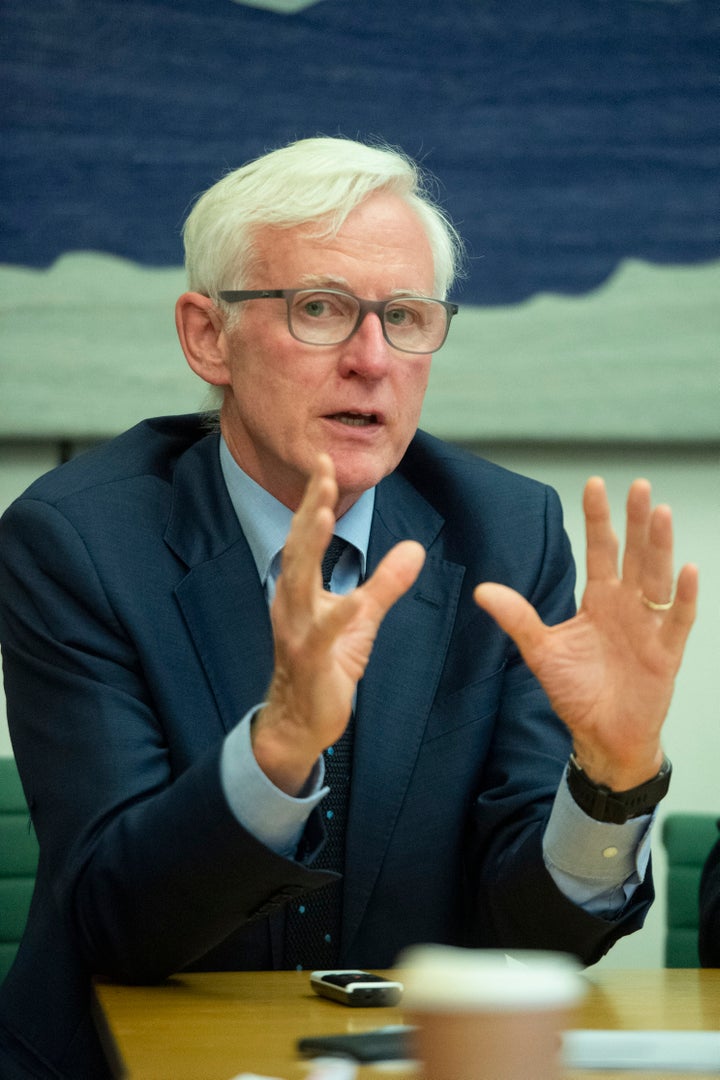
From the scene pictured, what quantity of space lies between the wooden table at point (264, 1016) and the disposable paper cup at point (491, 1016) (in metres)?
0.29

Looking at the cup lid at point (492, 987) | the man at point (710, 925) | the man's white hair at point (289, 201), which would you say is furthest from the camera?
the man's white hair at point (289, 201)

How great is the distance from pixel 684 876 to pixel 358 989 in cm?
105

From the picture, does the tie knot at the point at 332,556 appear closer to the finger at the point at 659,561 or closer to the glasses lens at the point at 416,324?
the glasses lens at the point at 416,324

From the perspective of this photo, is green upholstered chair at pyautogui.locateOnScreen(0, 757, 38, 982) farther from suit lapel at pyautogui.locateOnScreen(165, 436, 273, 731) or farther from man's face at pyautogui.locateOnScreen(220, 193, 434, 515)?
man's face at pyautogui.locateOnScreen(220, 193, 434, 515)

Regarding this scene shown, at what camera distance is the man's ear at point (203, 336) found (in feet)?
5.74

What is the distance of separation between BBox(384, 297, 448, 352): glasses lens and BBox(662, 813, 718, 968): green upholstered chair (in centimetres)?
90

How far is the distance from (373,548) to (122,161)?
1.06 metres

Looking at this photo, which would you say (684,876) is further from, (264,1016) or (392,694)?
(264,1016)

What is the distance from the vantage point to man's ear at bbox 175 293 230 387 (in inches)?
68.9

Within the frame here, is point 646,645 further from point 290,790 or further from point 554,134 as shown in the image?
point 554,134

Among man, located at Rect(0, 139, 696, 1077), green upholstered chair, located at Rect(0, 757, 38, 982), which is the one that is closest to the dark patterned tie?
man, located at Rect(0, 139, 696, 1077)

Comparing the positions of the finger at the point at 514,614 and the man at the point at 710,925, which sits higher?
the finger at the point at 514,614

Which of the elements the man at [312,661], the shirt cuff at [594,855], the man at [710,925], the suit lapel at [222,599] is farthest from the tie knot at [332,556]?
the man at [710,925]

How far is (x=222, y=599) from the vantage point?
1.59 metres
